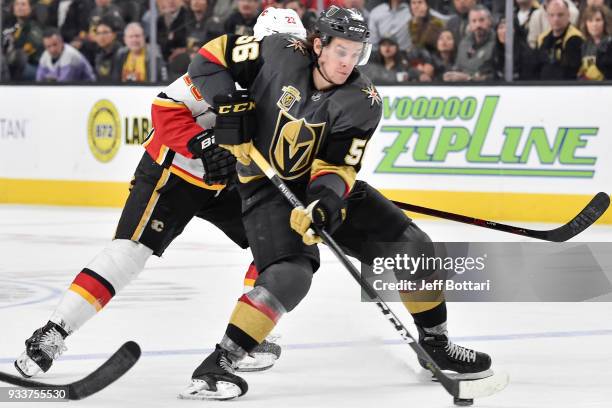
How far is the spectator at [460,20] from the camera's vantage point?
8.98m

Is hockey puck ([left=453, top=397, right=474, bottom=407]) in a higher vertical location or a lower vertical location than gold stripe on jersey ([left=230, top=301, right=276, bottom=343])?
lower

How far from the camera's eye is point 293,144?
388 centimetres

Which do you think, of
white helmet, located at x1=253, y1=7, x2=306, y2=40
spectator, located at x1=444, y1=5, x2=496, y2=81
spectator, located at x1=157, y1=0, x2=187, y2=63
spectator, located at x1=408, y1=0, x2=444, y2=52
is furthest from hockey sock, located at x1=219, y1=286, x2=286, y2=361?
spectator, located at x1=157, y1=0, x2=187, y2=63

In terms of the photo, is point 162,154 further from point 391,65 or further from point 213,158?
point 391,65

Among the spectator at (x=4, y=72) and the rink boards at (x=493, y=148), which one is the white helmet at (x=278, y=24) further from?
the spectator at (x=4, y=72)

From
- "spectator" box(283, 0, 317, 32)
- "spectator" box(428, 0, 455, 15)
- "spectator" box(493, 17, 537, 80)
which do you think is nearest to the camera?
"spectator" box(493, 17, 537, 80)

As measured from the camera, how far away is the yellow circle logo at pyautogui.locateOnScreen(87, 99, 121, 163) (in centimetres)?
1023

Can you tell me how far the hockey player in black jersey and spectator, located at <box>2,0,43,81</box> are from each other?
6.83 meters

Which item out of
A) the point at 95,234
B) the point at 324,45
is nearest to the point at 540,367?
the point at 324,45

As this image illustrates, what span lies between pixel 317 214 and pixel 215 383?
52cm

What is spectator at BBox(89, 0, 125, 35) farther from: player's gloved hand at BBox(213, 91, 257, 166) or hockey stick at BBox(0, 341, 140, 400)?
hockey stick at BBox(0, 341, 140, 400)

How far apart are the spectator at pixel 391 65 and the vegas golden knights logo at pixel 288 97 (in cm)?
553

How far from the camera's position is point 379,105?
3.90 m

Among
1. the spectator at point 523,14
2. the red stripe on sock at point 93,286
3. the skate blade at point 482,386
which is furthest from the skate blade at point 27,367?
the spectator at point 523,14
